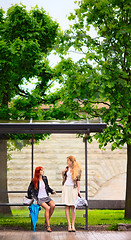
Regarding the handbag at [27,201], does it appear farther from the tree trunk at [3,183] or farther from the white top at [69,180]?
the white top at [69,180]

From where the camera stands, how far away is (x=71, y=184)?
12.5m

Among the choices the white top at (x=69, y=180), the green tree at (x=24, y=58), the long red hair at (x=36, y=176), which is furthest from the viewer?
the green tree at (x=24, y=58)

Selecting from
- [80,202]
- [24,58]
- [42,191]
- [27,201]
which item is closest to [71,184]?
Result: [80,202]

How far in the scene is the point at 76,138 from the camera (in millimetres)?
13648

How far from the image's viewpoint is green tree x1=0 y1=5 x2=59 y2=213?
1660cm

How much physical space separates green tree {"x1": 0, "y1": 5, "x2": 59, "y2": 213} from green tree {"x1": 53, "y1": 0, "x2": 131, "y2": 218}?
112 cm

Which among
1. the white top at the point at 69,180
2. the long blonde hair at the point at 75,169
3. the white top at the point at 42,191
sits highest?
the long blonde hair at the point at 75,169

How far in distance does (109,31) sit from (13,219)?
22.5 feet

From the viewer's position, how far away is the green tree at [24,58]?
16.6 metres

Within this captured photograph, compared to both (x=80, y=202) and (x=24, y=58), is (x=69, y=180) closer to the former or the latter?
(x=80, y=202)

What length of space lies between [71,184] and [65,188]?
0.20 m

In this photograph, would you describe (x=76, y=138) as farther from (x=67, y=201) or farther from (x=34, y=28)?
(x=34, y=28)

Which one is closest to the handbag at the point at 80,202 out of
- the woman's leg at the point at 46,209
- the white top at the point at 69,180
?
the white top at the point at 69,180

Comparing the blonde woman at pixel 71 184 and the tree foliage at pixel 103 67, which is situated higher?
the tree foliage at pixel 103 67
